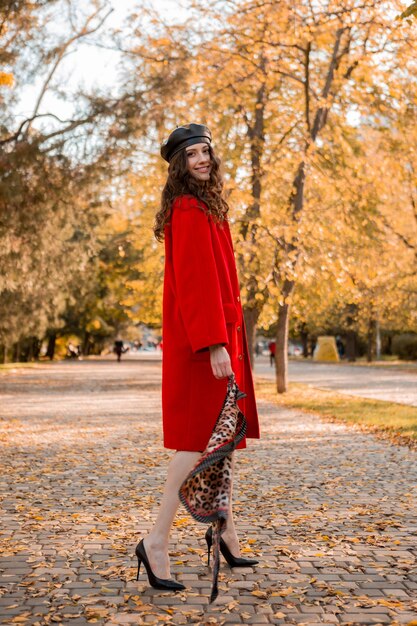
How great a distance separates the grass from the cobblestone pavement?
1.44 m

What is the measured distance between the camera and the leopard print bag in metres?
4.03

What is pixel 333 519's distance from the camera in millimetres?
6148

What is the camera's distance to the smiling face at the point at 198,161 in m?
4.47

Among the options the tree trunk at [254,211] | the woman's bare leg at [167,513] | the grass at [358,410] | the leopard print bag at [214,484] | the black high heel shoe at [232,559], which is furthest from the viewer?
the tree trunk at [254,211]

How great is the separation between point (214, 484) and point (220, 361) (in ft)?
1.93

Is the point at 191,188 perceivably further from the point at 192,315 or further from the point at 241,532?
the point at 241,532

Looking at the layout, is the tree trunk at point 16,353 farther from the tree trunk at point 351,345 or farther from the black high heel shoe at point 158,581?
the black high heel shoe at point 158,581

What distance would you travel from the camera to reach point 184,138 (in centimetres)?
451

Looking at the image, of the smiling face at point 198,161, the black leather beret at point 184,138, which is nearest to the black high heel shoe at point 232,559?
the smiling face at point 198,161

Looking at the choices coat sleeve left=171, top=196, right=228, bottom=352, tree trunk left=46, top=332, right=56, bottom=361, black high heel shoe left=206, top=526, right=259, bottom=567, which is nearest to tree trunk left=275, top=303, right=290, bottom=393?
black high heel shoe left=206, top=526, right=259, bottom=567

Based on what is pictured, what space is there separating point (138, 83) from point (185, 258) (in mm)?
15224

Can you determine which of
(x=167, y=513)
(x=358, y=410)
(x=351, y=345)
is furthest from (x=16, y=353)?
(x=167, y=513)

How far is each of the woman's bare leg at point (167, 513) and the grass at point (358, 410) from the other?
23.2 feet

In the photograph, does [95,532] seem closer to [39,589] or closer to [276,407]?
[39,589]
